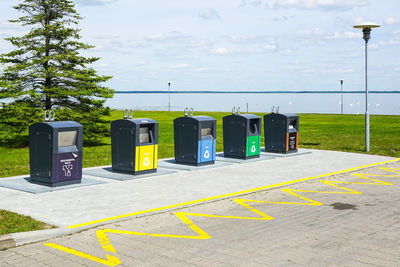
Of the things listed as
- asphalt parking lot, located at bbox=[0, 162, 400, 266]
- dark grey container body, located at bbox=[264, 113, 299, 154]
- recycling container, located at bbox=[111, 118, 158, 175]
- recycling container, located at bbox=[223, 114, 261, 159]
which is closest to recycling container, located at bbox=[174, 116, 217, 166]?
recycling container, located at bbox=[223, 114, 261, 159]

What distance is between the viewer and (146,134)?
12711 millimetres

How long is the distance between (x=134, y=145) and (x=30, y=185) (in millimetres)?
2475

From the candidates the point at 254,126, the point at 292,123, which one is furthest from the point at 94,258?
the point at 292,123

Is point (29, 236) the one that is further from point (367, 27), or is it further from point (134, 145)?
point (367, 27)

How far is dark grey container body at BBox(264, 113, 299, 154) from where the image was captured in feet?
54.9

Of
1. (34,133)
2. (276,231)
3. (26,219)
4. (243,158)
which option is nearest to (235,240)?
(276,231)

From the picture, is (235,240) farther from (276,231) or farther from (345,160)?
(345,160)

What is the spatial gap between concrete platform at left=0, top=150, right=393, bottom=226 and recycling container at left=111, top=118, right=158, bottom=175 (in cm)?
50

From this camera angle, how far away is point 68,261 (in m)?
6.24

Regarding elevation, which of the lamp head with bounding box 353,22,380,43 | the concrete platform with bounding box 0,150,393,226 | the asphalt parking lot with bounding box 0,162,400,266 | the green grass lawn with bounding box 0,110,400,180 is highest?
the lamp head with bounding box 353,22,380,43

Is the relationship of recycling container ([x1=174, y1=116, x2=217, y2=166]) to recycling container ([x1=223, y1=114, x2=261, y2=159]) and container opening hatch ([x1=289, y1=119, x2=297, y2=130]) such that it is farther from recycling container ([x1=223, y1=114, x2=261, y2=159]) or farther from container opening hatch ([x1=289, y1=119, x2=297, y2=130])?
container opening hatch ([x1=289, y1=119, x2=297, y2=130])

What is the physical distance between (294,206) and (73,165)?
475 cm

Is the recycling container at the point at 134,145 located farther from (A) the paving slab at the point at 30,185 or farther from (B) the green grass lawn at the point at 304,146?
(B) the green grass lawn at the point at 304,146

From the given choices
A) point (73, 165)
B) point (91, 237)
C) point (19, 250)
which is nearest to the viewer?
point (19, 250)
